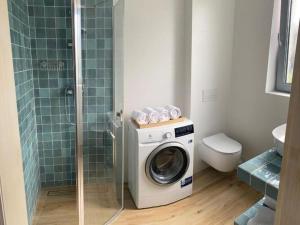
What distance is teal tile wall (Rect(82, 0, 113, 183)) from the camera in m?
2.03

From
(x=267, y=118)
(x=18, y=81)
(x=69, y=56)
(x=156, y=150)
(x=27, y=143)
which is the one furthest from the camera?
(x=267, y=118)

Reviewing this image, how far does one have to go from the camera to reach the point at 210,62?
107 inches

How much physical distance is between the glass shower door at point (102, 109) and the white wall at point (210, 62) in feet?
2.90

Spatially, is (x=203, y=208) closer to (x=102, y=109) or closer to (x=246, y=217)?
(x=246, y=217)

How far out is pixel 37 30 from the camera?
2178mm

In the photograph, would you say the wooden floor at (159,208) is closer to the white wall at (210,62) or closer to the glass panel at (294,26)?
the white wall at (210,62)

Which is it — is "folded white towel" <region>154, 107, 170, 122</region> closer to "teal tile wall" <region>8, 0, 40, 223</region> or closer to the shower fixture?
the shower fixture

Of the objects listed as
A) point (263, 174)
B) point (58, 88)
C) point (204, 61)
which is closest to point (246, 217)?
point (263, 174)

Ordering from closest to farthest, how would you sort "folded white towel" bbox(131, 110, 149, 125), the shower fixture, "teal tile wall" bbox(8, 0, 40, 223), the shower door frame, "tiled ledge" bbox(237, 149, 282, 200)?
"tiled ledge" bbox(237, 149, 282, 200), the shower door frame, "teal tile wall" bbox(8, 0, 40, 223), "folded white towel" bbox(131, 110, 149, 125), the shower fixture

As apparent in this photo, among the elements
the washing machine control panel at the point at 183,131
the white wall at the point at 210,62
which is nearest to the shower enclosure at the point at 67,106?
the washing machine control panel at the point at 183,131

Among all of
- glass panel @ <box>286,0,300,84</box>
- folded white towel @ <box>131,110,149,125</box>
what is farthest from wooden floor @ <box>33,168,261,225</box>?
glass panel @ <box>286,0,300,84</box>

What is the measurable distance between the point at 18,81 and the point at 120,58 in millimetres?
903

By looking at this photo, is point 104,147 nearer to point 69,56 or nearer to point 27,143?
point 27,143

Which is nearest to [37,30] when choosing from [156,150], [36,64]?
[36,64]
